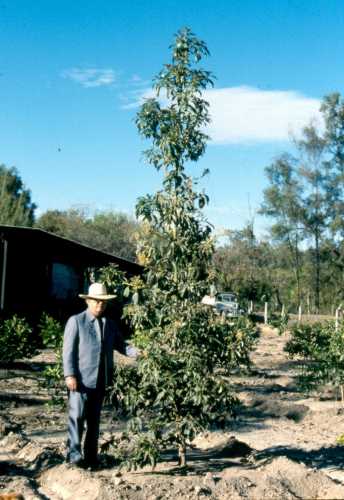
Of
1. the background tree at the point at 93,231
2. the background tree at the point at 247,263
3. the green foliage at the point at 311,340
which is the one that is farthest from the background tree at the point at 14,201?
the green foliage at the point at 311,340

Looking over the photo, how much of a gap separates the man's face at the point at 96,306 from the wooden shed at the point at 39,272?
12.1 meters

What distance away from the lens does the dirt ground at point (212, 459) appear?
16.3 ft

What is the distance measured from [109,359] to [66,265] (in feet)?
48.9

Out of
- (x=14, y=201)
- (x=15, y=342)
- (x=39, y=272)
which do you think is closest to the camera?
(x=15, y=342)

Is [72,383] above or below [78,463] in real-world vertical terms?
above

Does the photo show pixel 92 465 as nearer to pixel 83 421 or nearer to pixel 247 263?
pixel 83 421

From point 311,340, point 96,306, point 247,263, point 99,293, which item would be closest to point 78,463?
point 96,306

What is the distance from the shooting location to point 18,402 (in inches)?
391

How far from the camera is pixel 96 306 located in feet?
19.0

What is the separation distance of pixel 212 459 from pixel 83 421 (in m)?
1.37

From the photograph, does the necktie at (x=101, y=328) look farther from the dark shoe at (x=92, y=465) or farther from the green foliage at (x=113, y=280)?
the dark shoe at (x=92, y=465)

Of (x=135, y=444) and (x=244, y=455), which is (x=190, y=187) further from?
(x=244, y=455)

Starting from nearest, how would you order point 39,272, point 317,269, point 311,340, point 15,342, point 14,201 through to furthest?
point 15,342
point 311,340
point 39,272
point 317,269
point 14,201

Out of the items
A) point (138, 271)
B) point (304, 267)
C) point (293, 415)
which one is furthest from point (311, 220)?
point (293, 415)
